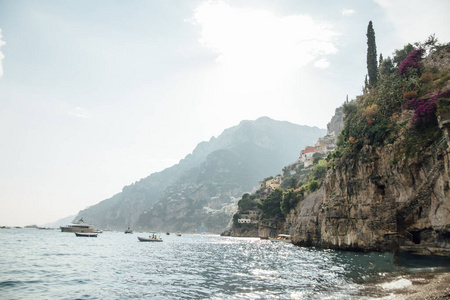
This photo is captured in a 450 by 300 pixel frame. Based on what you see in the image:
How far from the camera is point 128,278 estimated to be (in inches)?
877

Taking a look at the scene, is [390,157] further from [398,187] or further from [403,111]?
[403,111]

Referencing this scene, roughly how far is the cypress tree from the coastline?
46.6m

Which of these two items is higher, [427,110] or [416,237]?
[427,110]

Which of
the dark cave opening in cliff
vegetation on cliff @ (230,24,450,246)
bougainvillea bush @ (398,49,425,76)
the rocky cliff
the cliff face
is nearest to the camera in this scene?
the cliff face

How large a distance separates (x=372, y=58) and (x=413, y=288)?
2106 inches

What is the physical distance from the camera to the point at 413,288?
16625 mm

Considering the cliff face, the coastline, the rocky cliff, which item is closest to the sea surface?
the coastline

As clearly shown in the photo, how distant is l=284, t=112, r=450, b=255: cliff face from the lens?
27656 mm

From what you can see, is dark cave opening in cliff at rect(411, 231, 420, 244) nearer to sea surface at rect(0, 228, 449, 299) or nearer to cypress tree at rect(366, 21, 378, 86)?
sea surface at rect(0, 228, 449, 299)

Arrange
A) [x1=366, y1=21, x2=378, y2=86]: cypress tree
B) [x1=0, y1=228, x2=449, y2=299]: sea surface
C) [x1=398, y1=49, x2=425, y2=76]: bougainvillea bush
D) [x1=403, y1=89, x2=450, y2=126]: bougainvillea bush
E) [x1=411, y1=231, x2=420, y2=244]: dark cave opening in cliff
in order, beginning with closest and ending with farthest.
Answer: [x1=0, y1=228, x2=449, y2=299]: sea surface < [x1=411, y1=231, x2=420, y2=244]: dark cave opening in cliff < [x1=403, y1=89, x2=450, y2=126]: bougainvillea bush < [x1=398, y1=49, x2=425, y2=76]: bougainvillea bush < [x1=366, y1=21, x2=378, y2=86]: cypress tree

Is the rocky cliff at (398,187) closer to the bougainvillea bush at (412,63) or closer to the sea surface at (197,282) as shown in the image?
the bougainvillea bush at (412,63)

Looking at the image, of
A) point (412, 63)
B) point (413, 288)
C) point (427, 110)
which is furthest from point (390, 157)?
Result: point (413, 288)

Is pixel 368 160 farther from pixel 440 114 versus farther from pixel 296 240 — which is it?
pixel 296 240

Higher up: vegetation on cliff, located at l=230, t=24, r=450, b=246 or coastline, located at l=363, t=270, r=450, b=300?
vegetation on cliff, located at l=230, t=24, r=450, b=246
